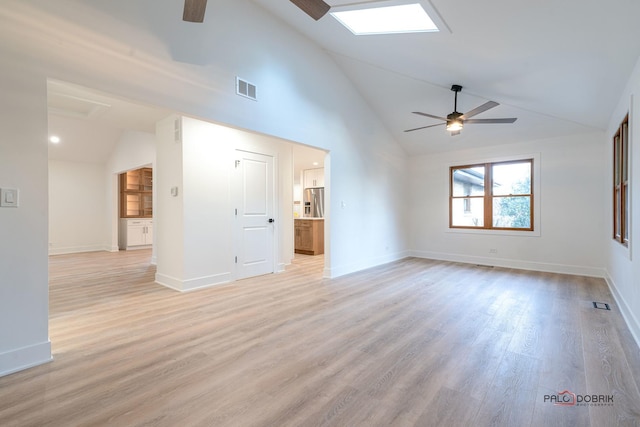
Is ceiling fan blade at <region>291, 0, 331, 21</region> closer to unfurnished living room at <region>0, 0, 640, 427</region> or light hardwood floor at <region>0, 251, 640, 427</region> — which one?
unfurnished living room at <region>0, 0, 640, 427</region>

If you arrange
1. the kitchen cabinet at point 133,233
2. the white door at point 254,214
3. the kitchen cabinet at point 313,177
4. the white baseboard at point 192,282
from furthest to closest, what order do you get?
1. the kitchen cabinet at point 313,177
2. the kitchen cabinet at point 133,233
3. the white door at point 254,214
4. the white baseboard at point 192,282

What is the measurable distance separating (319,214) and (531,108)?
5830 millimetres

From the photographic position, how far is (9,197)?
2102 millimetres

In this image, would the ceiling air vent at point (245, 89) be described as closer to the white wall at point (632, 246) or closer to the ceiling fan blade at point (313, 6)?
the ceiling fan blade at point (313, 6)

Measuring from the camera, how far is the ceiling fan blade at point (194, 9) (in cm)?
204

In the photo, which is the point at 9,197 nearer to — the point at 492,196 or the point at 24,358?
the point at 24,358

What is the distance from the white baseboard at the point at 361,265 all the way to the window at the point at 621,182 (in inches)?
146

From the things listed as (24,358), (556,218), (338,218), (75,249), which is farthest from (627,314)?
(75,249)

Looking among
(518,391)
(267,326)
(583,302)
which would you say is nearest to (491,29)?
(518,391)

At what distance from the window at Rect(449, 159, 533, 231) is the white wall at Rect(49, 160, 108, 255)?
32.9ft

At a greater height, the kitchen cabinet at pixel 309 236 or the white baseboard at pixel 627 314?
the kitchen cabinet at pixel 309 236

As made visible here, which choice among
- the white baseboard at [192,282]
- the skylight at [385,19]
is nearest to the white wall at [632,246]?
the skylight at [385,19]

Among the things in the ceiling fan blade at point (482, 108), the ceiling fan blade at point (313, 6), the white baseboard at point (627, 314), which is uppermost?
the ceiling fan blade at point (313, 6)

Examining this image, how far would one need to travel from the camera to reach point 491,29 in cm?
300
